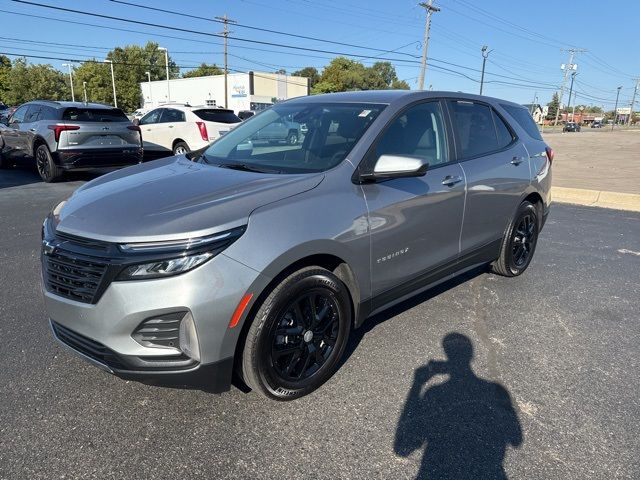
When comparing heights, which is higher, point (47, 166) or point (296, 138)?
point (296, 138)

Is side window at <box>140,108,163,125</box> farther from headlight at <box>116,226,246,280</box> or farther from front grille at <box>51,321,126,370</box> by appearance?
headlight at <box>116,226,246,280</box>

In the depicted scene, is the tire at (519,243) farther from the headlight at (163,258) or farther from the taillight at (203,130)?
the taillight at (203,130)

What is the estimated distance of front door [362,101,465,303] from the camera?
9.89ft

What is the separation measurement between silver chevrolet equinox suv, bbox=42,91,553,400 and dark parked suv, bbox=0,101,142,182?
7017mm

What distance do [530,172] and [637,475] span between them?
308 centimetres

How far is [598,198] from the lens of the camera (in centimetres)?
927

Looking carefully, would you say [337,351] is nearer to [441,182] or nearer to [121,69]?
[441,182]

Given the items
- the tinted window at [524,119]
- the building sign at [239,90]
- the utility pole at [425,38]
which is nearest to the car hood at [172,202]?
the tinted window at [524,119]

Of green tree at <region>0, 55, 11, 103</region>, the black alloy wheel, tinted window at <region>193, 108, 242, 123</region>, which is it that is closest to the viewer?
the black alloy wheel

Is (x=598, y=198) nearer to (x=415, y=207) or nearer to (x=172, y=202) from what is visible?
(x=415, y=207)

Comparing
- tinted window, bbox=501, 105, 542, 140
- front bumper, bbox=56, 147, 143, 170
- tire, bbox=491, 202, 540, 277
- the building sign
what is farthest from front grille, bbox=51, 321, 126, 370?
the building sign

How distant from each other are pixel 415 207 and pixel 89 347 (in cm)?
213

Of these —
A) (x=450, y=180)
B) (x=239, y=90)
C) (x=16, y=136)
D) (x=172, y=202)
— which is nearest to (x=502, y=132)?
(x=450, y=180)

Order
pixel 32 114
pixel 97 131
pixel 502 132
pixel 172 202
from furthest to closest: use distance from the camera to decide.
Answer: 1. pixel 32 114
2. pixel 97 131
3. pixel 502 132
4. pixel 172 202
